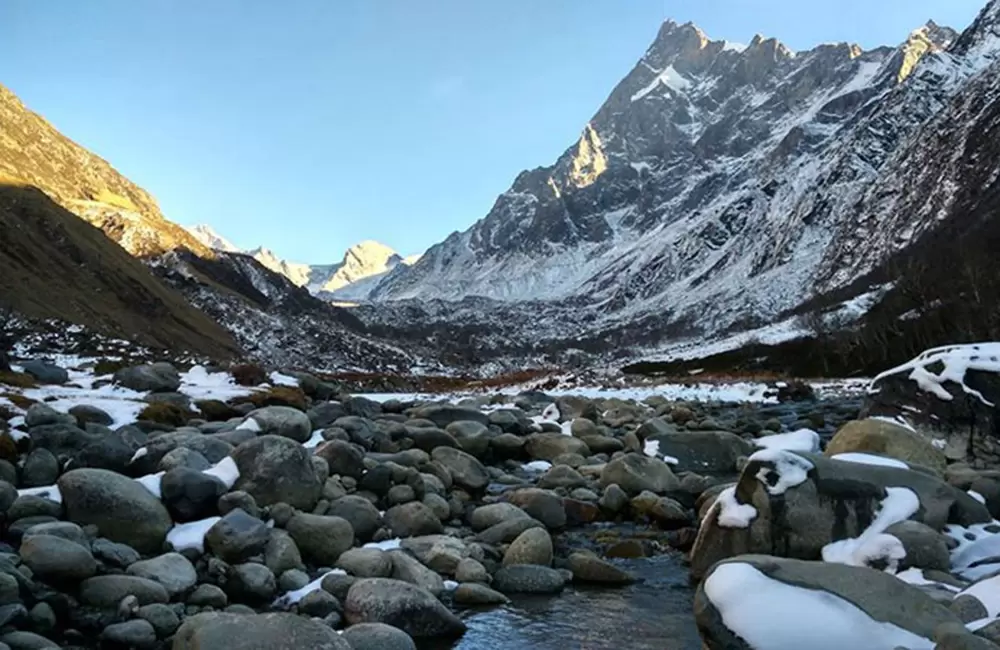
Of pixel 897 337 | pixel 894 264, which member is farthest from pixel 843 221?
pixel 897 337

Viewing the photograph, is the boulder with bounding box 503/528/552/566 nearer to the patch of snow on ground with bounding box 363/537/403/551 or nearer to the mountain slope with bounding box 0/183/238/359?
the patch of snow on ground with bounding box 363/537/403/551

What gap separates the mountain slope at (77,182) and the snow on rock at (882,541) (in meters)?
126

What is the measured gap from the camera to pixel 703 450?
21.5 metres

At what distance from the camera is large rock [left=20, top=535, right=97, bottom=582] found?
31.7 feet

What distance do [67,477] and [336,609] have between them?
5078 millimetres

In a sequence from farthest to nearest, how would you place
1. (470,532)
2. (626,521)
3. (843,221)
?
(843,221)
(626,521)
(470,532)

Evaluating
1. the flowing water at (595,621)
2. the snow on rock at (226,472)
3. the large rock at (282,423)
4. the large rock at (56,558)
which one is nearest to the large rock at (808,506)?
the flowing water at (595,621)

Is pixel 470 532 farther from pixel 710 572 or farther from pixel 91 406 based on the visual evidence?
pixel 91 406

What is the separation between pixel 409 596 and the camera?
10.1m

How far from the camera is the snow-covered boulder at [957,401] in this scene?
1648 cm

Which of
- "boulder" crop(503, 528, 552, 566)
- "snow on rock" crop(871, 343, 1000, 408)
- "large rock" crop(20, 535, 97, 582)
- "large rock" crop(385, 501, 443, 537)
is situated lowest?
"boulder" crop(503, 528, 552, 566)

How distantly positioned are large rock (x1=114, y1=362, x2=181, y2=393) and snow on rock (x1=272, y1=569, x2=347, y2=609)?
13527 mm

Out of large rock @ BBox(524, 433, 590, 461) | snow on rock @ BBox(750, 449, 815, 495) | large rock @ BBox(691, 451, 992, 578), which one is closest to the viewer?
large rock @ BBox(691, 451, 992, 578)

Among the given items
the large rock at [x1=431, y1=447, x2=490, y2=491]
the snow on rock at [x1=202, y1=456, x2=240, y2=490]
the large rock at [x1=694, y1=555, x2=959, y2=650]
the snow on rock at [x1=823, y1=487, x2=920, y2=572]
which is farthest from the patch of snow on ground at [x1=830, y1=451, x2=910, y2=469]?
the snow on rock at [x1=202, y1=456, x2=240, y2=490]
